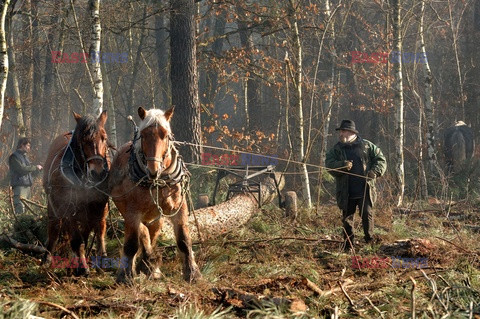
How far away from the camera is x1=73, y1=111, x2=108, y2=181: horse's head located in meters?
6.24

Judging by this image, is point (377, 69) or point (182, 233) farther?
point (377, 69)

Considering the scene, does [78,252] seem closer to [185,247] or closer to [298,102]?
[185,247]

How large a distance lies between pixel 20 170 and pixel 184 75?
4.01m

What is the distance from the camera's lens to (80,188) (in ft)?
21.3

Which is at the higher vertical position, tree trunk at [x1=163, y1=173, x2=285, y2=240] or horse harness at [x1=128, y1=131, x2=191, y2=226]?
horse harness at [x1=128, y1=131, x2=191, y2=226]

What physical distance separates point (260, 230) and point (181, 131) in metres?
3.97

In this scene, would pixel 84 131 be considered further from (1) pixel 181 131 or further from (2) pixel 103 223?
(1) pixel 181 131

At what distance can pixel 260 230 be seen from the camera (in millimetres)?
9453

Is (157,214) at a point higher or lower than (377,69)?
lower

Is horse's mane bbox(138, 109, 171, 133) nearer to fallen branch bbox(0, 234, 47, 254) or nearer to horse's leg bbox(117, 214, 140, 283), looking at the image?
horse's leg bbox(117, 214, 140, 283)

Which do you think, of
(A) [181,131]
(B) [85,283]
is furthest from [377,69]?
(B) [85,283]

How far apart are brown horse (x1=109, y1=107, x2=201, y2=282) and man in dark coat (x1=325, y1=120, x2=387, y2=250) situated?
2.85 meters

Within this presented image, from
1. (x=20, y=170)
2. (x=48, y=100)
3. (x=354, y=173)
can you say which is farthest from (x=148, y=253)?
(x=48, y=100)

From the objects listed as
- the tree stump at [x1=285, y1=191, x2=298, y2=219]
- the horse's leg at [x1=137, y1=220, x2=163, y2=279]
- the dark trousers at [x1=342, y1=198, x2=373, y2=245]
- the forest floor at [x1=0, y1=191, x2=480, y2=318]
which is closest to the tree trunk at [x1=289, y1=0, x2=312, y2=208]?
the tree stump at [x1=285, y1=191, x2=298, y2=219]
